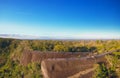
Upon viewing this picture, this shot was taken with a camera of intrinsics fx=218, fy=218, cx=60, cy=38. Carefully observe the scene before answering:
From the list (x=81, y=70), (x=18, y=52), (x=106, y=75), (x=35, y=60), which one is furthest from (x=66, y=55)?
(x=18, y=52)

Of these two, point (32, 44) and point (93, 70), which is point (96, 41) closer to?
point (32, 44)

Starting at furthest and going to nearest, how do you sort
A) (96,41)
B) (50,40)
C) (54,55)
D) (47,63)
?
(50,40) → (96,41) → (54,55) → (47,63)

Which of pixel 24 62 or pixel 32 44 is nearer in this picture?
pixel 24 62

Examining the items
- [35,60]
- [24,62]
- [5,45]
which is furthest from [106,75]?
[5,45]

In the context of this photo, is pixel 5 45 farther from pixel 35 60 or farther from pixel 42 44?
pixel 35 60

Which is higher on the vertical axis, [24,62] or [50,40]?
[50,40]

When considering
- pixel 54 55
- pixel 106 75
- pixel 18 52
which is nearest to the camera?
pixel 106 75
